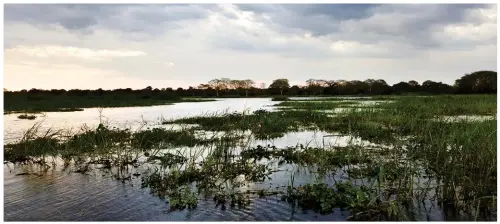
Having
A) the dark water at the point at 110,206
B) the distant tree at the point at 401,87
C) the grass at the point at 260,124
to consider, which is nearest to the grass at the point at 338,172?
the dark water at the point at 110,206

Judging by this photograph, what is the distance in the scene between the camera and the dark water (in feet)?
22.3

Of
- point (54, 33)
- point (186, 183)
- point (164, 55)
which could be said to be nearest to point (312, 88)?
point (164, 55)

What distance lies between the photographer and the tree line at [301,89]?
71.9 metres

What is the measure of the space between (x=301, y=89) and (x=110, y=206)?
93.1 metres

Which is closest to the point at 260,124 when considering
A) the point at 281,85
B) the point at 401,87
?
the point at 401,87

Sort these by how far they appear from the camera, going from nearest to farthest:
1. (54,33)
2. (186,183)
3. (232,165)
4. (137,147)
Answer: (186,183), (232,165), (137,147), (54,33)

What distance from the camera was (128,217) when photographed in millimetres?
6871

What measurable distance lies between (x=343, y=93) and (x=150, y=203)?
9109cm

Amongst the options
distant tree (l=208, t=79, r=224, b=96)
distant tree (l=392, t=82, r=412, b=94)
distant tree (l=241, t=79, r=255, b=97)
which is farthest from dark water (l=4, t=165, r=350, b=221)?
distant tree (l=208, t=79, r=224, b=96)

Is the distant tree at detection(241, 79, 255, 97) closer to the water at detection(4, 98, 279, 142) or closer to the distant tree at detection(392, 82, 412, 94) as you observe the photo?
the distant tree at detection(392, 82, 412, 94)

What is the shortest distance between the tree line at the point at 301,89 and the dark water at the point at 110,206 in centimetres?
5668

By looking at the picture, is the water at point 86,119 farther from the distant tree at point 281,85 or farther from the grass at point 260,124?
the distant tree at point 281,85

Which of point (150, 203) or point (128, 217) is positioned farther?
point (150, 203)

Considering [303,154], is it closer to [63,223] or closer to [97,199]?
[97,199]
